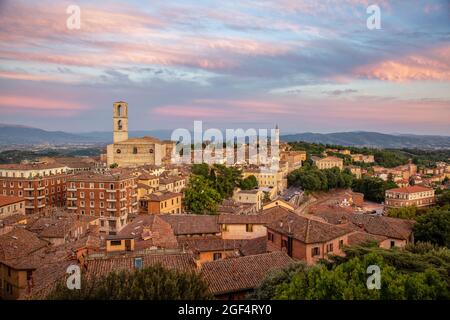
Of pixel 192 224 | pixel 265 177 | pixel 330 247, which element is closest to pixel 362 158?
pixel 265 177

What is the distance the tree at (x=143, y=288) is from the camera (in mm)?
7469

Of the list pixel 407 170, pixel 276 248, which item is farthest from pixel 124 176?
pixel 407 170

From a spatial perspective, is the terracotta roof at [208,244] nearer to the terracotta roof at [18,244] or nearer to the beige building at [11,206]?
the terracotta roof at [18,244]

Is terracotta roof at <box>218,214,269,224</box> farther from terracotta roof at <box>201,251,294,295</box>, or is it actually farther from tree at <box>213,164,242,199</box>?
tree at <box>213,164,242,199</box>

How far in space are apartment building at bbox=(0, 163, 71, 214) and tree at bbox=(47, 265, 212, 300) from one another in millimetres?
24904

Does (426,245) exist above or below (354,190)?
above

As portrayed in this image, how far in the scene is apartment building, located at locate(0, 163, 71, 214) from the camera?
1245 inches

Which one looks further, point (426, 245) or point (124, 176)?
point (124, 176)

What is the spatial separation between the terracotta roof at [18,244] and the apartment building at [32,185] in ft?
50.0

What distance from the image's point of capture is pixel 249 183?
151 ft

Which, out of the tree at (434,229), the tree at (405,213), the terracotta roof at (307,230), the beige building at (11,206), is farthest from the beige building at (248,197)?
the terracotta roof at (307,230)
